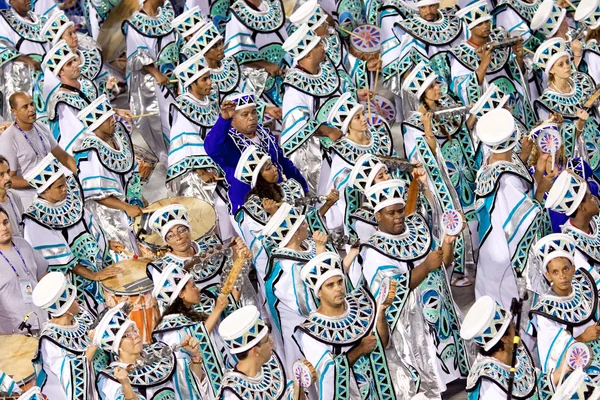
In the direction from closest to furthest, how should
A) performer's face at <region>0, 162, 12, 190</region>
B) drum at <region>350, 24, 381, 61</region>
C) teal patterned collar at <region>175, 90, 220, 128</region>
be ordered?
performer's face at <region>0, 162, 12, 190</region>, teal patterned collar at <region>175, 90, 220, 128</region>, drum at <region>350, 24, 381, 61</region>

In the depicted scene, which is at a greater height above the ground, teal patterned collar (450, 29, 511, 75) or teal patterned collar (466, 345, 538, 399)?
teal patterned collar (466, 345, 538, 399)

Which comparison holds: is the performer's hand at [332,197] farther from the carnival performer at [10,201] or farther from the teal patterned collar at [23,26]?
the teal patterned collar at [23,26]

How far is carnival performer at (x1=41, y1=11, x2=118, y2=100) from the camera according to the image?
544 inches

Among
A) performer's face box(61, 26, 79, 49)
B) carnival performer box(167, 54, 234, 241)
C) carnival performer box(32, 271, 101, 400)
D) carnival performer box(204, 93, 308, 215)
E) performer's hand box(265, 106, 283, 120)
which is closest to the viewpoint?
carnival performer box(32, 271, 101, 400)

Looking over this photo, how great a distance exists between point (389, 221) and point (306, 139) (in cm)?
250

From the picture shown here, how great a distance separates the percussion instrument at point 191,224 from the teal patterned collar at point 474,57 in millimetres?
2914

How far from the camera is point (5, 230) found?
11.0 metres

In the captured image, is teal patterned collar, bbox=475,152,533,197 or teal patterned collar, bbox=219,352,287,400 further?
teal patterned collar, bbox=475,152,533,197

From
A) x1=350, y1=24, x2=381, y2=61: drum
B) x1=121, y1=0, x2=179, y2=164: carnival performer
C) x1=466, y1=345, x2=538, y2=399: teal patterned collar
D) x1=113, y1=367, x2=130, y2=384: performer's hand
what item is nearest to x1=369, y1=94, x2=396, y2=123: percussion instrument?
x1=350, y1=24, x2=381, y2=61: drum

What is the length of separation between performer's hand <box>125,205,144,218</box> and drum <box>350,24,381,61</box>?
331cm

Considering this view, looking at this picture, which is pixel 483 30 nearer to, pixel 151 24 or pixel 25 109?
pixel 151 24

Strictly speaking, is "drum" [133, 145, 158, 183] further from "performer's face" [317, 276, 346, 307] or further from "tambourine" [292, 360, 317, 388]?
"tambourine" [292, 360, 317, 388]

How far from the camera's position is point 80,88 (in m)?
13.4

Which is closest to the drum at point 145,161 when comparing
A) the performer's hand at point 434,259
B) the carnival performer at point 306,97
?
the carnival performer at point 306,97
